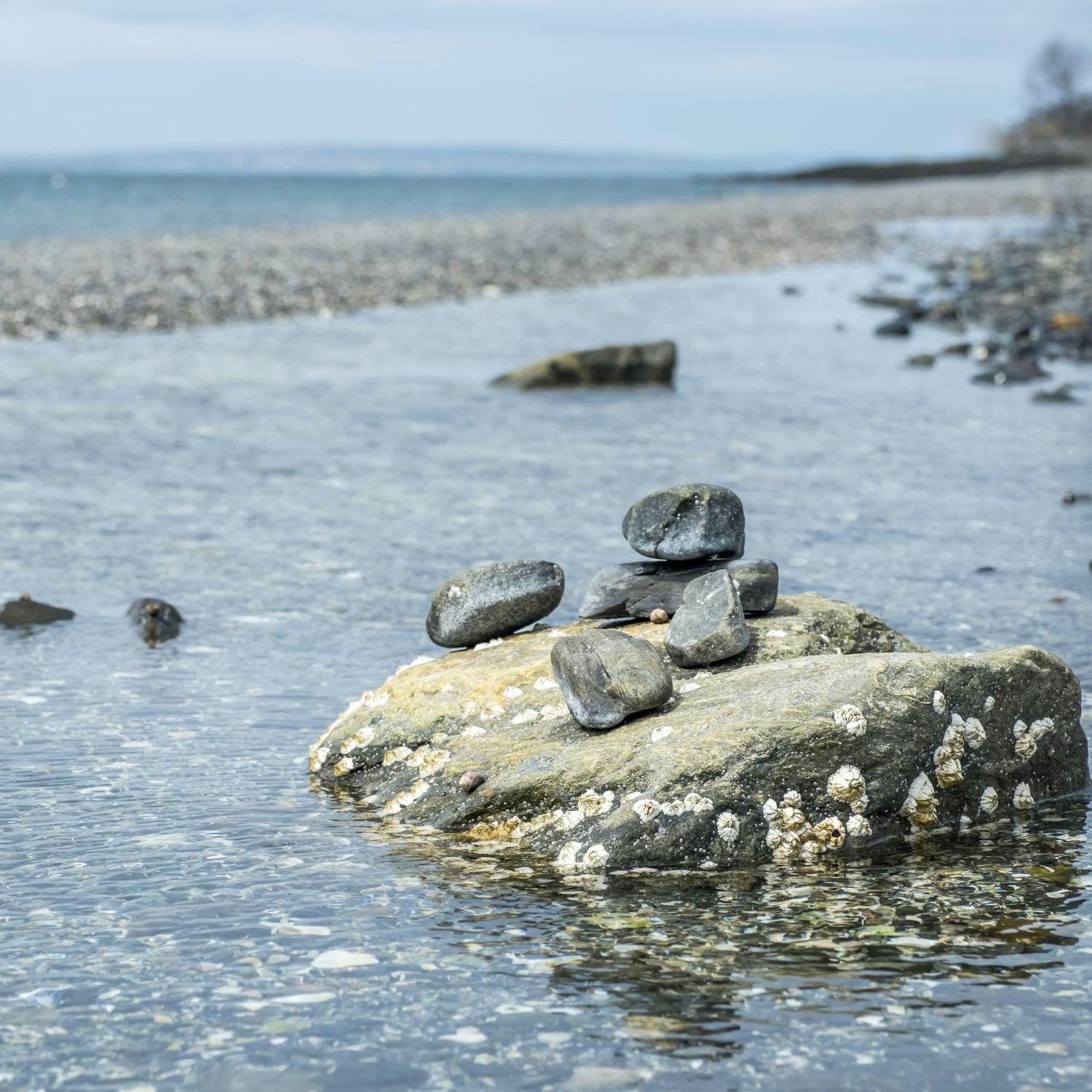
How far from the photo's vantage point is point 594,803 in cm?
691

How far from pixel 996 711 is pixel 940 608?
3560mm

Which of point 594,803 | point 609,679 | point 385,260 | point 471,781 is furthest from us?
Result: point 385,260

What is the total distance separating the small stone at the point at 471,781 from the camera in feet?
23.8

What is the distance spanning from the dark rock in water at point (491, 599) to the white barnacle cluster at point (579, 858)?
2.40m

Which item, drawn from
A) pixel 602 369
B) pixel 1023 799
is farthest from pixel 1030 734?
pixel 602 369

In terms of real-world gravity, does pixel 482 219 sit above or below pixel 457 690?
above

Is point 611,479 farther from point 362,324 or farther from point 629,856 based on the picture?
point 362,324

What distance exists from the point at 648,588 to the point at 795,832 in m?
2.35

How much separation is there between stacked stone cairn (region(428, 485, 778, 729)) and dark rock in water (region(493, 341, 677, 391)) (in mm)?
13237

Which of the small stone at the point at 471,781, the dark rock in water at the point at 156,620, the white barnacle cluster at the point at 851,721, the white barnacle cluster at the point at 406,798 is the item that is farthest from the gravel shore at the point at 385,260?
the white barnacle cluster at the point at 851,721

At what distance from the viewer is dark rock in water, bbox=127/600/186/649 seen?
10.1m

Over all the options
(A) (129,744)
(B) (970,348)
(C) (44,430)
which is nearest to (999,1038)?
(A) (129,744)

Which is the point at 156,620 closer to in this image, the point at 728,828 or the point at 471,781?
the point at 471,781

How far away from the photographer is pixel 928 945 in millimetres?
5766
